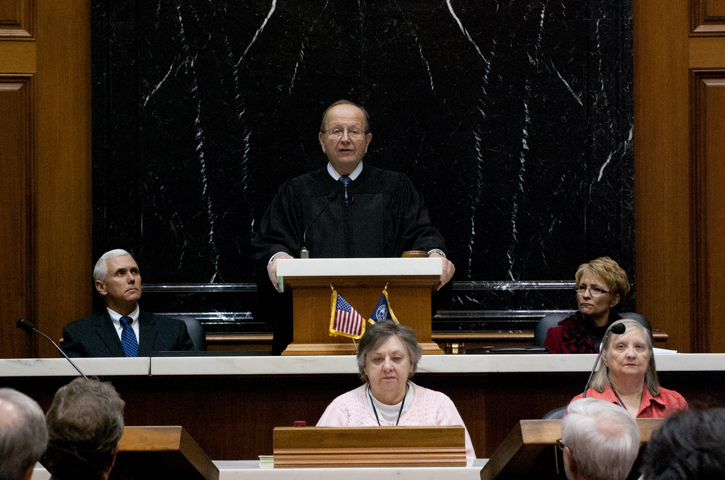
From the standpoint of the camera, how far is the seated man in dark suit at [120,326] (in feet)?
15.4

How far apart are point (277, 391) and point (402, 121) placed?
8.15 ft

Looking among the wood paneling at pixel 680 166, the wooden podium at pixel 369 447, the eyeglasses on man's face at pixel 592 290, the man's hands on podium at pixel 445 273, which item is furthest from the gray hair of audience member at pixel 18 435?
the wood paneling at pixel 680 166

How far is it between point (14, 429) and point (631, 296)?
4.48m

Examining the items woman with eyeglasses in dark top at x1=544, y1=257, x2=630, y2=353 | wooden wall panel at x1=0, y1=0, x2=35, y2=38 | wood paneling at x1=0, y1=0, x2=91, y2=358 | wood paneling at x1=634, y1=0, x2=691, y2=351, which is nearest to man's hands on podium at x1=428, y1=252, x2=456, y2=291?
woman with eyeglasses in dark top at x1=544, y1=257, x2=630, y2=353

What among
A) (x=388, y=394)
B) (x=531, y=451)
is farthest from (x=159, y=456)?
(x=388, y=394)

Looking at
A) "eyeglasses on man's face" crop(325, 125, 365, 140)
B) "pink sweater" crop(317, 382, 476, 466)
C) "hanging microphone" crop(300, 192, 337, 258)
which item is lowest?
"pink sweater" crop(317, 382, 476, 466)

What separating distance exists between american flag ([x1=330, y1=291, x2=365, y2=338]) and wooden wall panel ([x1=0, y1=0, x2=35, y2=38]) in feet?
10.7

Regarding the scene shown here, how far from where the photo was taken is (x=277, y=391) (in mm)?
3721

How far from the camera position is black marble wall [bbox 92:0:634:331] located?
5637 mm

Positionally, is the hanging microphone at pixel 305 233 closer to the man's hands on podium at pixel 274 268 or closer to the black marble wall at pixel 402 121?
the man's hands on podium at pixel 274 268

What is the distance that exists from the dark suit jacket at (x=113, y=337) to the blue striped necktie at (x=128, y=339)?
0.04 meters

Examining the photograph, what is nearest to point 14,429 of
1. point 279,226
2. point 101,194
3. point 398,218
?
point 279,226

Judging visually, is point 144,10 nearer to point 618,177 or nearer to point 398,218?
point 398,218

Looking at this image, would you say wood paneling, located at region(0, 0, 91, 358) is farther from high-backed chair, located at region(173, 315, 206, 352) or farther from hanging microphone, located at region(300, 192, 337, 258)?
hanging microphone, located at region(300, 192, 337, 258)
